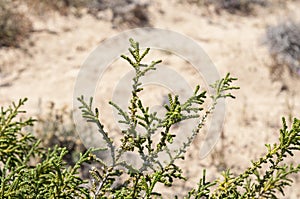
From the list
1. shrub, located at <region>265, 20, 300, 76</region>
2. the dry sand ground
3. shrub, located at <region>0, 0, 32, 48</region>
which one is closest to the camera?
the dry sand ground

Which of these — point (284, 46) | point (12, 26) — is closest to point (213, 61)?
point (284, 46)

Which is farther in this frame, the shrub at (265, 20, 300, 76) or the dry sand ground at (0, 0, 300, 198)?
the shrub at (265, 20, 300, 76)

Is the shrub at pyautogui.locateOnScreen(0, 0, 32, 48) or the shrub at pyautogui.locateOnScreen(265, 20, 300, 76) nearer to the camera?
the shrub at pyautogui.locateOnScreen(265, 20, 300, 76)

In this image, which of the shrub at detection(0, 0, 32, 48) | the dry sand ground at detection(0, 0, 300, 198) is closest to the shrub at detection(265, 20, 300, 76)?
the dry sand ground at detection(0, 0, 300, 198)

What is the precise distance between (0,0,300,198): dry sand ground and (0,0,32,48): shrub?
15 cm

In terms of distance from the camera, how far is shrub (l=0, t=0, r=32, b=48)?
6.11m

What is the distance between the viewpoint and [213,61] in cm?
607

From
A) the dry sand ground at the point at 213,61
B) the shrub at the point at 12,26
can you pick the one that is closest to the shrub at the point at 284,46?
the dry sand ground at the point at 213,61

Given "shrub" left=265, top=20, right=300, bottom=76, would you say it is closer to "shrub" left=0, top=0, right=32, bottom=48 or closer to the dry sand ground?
the dry sand ground

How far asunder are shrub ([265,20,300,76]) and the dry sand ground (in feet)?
0.44

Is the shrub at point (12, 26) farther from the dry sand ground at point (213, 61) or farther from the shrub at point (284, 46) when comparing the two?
the shrub at point (284, 46)

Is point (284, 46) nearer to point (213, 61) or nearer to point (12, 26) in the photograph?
point (213, 61)

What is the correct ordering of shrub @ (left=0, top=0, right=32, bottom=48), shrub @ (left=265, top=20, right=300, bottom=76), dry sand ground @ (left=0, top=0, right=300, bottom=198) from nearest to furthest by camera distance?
dry sand ground @ (left=0, top=0, right=300, bottom=198) < shrub @ (left=265, top=20, right=300, bottom=76) < shrub @ (left=0, top=0, right=32, bottom=48)

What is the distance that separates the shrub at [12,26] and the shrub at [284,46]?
3884 mm
